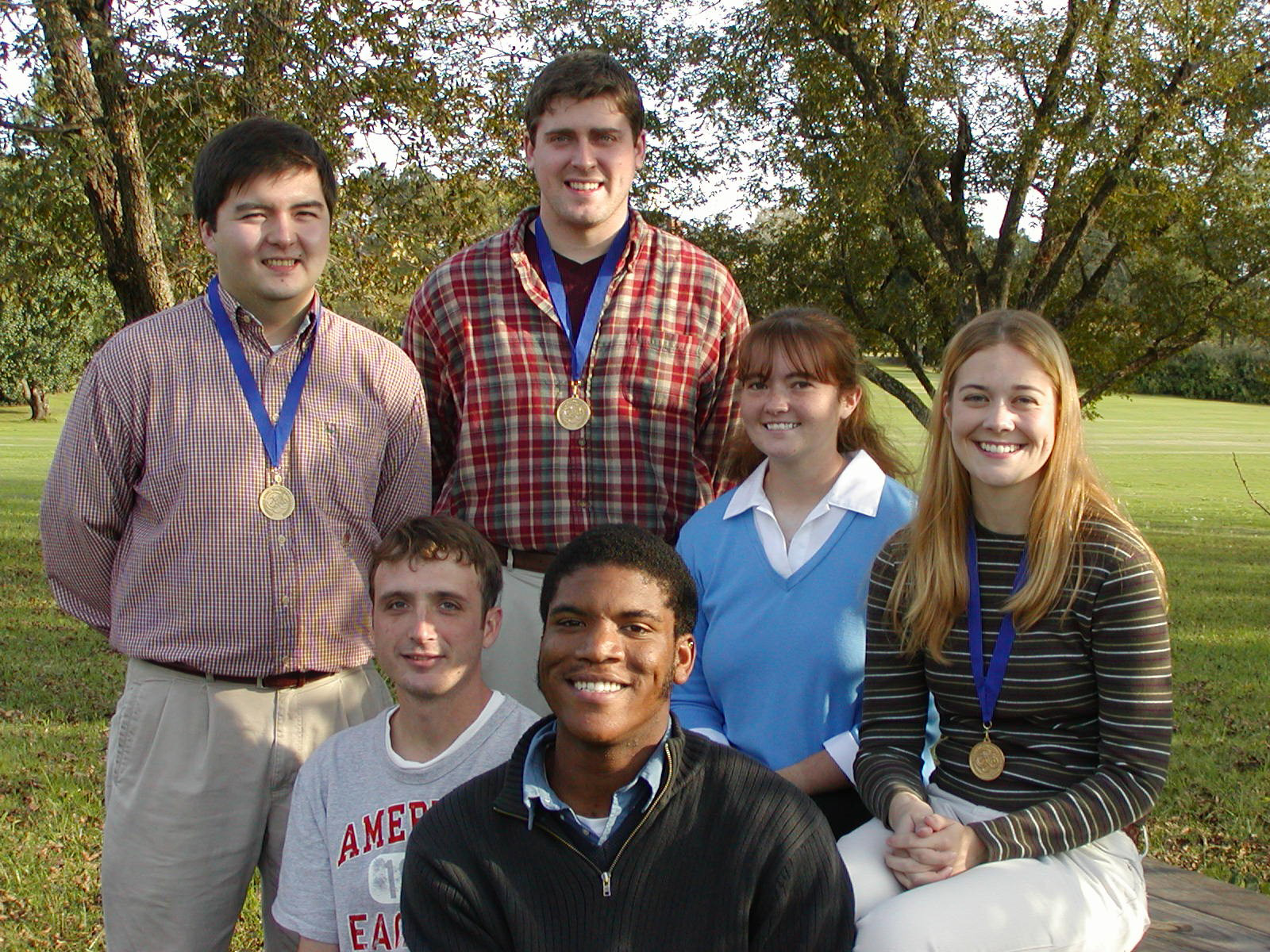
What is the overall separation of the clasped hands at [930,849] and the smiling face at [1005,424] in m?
0.82

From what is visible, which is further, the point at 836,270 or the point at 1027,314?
the point at 836,270

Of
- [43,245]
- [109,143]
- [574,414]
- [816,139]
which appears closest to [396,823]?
[574,414]

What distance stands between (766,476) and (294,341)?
143 centimetres

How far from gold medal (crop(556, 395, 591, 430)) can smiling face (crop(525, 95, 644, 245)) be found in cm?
55

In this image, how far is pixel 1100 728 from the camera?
10.1ft

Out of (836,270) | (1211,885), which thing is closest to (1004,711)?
(1211,885)

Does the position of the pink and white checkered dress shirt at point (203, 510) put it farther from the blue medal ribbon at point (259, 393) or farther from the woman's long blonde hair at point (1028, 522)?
the woman's long blonde hair at point (1028, 522)

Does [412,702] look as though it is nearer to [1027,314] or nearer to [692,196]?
[1027,314]

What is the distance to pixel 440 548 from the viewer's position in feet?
10.8

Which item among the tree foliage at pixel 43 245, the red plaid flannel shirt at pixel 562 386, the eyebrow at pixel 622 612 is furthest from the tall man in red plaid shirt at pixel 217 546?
the tree foliage at pixel 43 245

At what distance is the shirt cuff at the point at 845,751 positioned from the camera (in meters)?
3.37

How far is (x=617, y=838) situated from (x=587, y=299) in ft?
6.48

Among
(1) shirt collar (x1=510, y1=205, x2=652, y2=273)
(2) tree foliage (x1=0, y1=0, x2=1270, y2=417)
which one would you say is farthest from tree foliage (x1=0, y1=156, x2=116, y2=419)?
(1) shirt collar (x1=510, y1=205, x2=652, y2=273)

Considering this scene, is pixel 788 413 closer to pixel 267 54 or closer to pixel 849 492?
pixel 849 492
